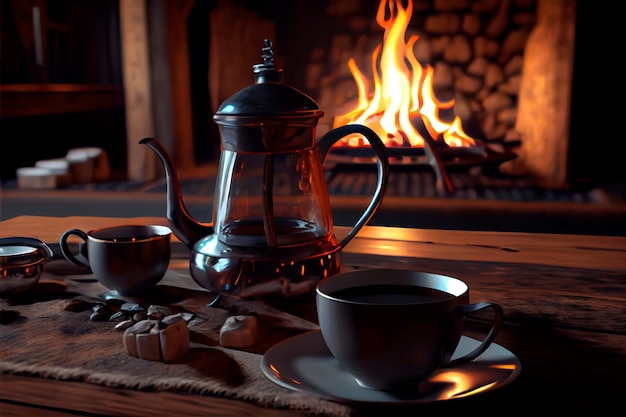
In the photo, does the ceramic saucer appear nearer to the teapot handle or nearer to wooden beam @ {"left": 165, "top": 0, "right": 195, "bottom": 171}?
the teapot handle

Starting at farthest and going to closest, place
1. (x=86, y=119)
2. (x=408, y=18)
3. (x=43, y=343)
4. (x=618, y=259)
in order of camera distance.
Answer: (x=86, y=119) < (x=408, y=18) < (x=618, y=259) < (x=43, y=343)

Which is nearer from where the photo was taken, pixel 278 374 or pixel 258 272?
pixel 278 374

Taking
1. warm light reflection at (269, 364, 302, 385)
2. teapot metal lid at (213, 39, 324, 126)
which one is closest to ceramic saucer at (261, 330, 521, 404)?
warm light reflection at (269, 364, 302, 385)

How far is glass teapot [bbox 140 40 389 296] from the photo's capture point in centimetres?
71

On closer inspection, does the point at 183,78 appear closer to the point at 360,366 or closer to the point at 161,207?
the point at 161,207

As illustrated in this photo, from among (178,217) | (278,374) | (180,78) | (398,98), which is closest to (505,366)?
(278,374)

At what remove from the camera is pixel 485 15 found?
282cm

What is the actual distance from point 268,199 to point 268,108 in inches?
3.6

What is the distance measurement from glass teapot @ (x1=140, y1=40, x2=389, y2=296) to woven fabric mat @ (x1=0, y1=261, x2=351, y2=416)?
39mm

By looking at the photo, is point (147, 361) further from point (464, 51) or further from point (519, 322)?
point (464, 51)

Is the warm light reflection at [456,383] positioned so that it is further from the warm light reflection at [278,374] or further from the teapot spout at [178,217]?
the teapot spout at [178,217]

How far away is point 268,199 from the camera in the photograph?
2.22 ft

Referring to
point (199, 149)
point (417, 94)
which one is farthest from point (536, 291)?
point (199, 149)

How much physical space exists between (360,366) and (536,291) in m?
0.34
